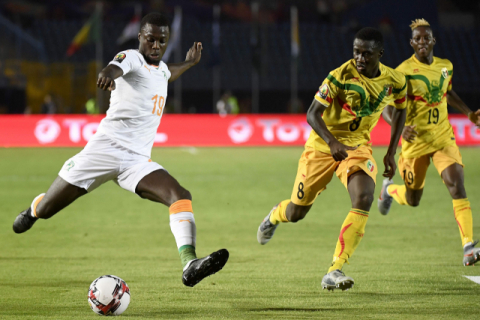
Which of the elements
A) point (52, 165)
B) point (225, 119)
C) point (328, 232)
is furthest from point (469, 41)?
point (328, 232)

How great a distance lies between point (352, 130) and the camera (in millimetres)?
6410

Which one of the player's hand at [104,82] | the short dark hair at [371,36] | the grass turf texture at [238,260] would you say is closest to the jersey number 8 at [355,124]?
the short dark hair at [371,36]

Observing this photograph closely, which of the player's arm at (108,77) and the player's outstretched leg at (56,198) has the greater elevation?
the player's arm at (108,77)

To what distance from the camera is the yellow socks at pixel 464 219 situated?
7047 millimetres

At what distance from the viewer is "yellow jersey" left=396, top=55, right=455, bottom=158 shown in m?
7.55

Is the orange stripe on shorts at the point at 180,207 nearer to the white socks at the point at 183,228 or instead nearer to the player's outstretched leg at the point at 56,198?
the white socks at the point at 183,228

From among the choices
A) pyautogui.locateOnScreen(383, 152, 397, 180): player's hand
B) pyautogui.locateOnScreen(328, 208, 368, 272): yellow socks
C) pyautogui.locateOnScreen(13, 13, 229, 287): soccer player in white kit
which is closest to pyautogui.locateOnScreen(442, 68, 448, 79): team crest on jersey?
pyautogui.locateOnScreen(383, 152, 397, 180): player's hand

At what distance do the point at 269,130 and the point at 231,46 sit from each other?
60.1ft

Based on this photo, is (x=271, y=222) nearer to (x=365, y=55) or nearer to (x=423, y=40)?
(x=365, y=55)

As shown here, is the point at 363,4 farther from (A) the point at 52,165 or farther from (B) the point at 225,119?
(A) the point at 52,165

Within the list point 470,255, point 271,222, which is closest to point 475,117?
point 470,255

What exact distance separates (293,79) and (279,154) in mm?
17271

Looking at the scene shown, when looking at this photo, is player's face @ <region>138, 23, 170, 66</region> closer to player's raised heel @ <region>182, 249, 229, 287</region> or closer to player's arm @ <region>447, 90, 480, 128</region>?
player's raised heel @ <region>182, 249, 229, 287</region>

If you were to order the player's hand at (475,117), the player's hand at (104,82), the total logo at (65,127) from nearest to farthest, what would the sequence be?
1. the player's hand at (104,82)
2. the player's hand at (475,117)
3. the total logo at (65,127)
